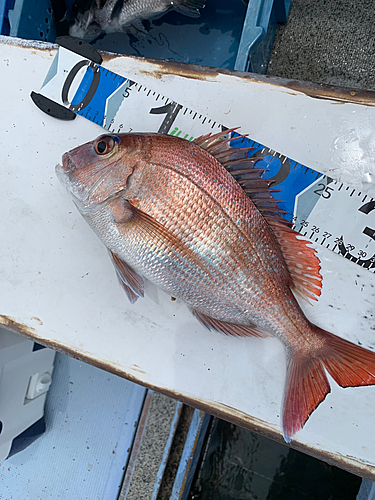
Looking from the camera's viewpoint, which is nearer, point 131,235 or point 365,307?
point 131,235

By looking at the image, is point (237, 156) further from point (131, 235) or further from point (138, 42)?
point (138, 42)

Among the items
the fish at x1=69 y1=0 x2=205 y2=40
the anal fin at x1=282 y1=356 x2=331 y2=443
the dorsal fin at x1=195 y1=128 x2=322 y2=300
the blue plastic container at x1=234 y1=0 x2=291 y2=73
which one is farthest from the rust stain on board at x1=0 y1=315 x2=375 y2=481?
the fish at x1=69 y1=0 x2=205 y2=40

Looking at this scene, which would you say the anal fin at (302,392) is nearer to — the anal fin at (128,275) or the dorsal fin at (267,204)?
the dorsal fin at (267,204)

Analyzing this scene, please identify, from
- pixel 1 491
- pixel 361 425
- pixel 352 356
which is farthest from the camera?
pixel 1 491

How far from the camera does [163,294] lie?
1.24 meters

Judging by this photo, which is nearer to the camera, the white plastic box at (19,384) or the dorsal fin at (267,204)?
the dorsal fin at (267,204)

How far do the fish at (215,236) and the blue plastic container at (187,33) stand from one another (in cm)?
82

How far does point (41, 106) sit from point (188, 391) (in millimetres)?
1216

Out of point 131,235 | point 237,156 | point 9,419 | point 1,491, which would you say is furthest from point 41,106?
point 1,491

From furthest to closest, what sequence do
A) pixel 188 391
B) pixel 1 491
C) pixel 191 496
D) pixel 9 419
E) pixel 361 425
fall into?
pixel 191 496
pixel 1 491
pixel 9 419
pixel 188 391
pixel 361 425

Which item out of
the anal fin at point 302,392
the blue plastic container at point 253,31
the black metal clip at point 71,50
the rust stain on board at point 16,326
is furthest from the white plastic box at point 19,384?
the blue plastic container at point 253,31

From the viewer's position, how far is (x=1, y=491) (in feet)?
5.73

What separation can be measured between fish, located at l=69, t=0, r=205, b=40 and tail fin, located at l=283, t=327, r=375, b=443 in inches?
60.0

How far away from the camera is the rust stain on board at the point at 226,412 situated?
109 cm
